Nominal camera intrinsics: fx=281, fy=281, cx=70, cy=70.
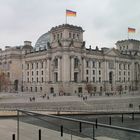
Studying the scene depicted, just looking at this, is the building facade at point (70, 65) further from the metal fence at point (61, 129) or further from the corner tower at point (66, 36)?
the metal fence at point (61, 129)

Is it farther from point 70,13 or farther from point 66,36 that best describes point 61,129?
point 66,36

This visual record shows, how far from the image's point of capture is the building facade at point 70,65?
10578cm

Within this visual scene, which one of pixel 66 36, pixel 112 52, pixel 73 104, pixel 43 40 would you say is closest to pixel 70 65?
pixel 66 36

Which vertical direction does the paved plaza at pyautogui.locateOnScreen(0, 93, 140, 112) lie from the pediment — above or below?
below

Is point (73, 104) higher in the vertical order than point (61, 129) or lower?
lower

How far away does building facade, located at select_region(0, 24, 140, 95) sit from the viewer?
10578cm

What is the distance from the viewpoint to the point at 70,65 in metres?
106

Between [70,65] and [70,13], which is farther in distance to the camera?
[70,65]

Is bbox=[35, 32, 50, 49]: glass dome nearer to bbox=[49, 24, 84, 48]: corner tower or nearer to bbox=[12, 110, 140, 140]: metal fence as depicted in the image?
bbox=[49, 24, 84, 48]: corner tower

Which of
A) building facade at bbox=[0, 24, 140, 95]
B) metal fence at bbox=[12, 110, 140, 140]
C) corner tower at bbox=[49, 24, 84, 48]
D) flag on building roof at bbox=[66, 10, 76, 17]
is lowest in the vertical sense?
metal fence at bbox=[12, 110, 140, 140]

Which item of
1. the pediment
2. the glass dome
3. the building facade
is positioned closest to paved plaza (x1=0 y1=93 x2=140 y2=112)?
the building facade

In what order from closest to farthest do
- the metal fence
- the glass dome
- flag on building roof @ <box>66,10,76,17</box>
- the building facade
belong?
the metal fence, flag on building roof @ <box>66,10,76,17</box>, the building facade, the glass dome

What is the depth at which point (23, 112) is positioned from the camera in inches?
490

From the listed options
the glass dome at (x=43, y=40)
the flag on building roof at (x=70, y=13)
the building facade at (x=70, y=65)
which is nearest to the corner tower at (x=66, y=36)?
the building facade at (x=70, y=65)
